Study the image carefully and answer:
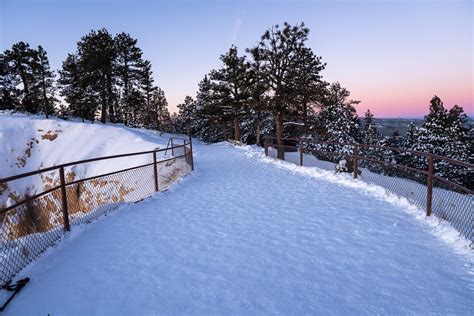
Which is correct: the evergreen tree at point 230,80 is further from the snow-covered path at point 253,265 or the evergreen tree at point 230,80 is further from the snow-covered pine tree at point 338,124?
the snow-covered path at point 253,265

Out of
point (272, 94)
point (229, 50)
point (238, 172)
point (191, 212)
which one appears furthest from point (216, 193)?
point (229, 50)

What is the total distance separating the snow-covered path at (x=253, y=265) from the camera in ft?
10.3

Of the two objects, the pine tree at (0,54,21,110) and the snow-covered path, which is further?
the pine tree at (0,54,21,110)

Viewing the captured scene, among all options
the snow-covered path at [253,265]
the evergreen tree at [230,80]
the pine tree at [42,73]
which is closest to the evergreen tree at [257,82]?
the evergreen tree at [230,80]

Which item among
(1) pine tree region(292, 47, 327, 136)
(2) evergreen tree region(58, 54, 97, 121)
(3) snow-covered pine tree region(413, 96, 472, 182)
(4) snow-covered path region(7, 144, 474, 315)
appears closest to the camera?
(4) snow-covered path region(7, 144, 474, 315)

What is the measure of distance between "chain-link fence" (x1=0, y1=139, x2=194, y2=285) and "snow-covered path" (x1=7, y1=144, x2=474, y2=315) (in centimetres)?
29

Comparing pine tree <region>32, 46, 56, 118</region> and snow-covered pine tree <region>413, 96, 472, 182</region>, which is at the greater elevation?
pine tree <region>32, 46, 56, 118</region>

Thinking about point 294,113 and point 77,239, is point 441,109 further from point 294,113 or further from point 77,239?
point 77,239

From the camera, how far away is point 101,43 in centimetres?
3347

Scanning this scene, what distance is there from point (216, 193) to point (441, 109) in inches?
1422

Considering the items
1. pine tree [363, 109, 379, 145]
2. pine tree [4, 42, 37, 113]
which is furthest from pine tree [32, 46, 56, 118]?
pine tree [363, 109, 379, 145]

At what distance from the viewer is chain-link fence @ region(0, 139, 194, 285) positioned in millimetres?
4343

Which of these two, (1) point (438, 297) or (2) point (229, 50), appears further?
(2) point (229, 50)

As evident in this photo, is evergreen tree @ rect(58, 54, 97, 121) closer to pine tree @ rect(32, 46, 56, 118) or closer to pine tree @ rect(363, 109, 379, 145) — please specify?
pine tree @ rect(32, 46, 56, 118)
